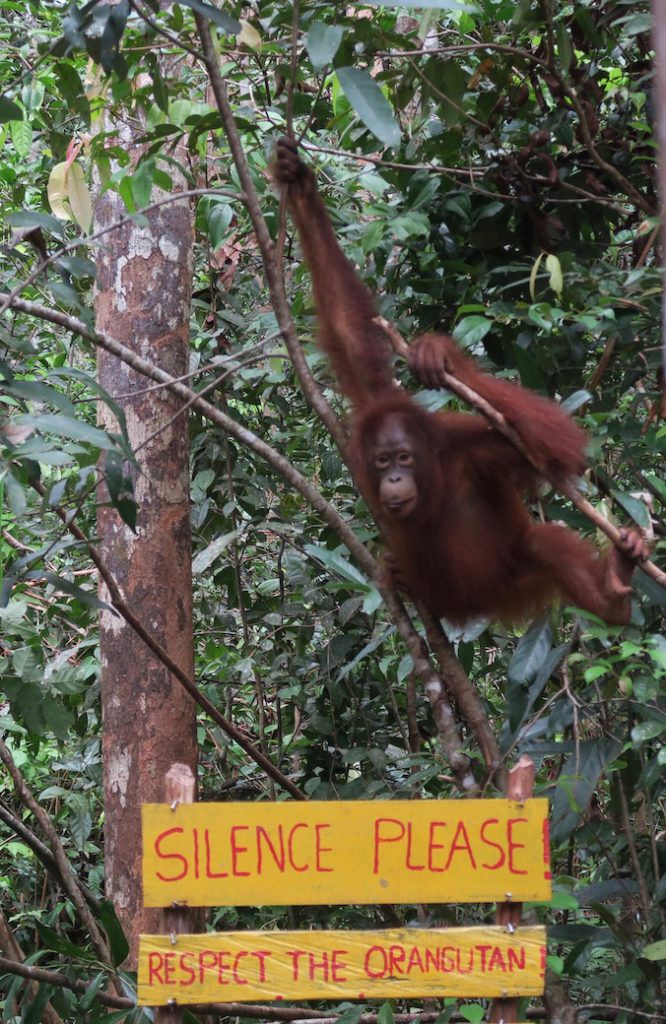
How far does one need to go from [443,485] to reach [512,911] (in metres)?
1.45

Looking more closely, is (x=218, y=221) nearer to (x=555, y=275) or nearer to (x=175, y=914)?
(x=555, y=275)

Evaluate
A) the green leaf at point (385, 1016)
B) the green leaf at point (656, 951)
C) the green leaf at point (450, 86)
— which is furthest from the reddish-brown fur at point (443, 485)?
the green leaf at point (385, 1016)

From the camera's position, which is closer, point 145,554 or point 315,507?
point 315,507

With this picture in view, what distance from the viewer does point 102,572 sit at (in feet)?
7.62

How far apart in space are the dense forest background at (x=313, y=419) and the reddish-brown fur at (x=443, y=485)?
0.10m

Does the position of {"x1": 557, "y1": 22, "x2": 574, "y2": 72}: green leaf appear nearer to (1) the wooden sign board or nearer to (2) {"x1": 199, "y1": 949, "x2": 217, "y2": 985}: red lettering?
(1) the wooden sign board

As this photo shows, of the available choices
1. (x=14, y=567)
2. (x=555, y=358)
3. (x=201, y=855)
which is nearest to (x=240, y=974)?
(x=201, y=855)

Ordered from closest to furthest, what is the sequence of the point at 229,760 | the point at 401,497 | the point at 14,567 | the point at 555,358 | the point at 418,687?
the point at 14,567 < the point at 401,497 < the point at 555,358 < the point at 418,687 < the point at 229,760

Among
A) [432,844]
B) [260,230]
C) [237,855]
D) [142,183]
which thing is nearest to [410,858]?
[432,844]

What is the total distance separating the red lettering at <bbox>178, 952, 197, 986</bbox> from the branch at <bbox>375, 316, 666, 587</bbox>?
106cm

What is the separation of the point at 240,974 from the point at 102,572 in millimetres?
1039

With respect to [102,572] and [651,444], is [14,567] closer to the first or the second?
[102,572]

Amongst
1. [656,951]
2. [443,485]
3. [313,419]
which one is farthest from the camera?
[313,419]

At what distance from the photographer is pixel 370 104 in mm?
1881
